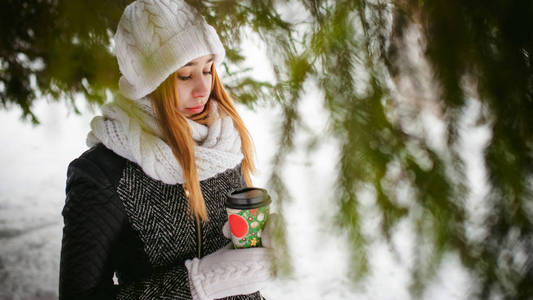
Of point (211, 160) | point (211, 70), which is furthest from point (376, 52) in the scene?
point (211, 70)

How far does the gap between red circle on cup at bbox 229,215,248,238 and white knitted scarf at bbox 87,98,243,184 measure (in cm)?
30

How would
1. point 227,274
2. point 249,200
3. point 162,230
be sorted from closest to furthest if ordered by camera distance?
point 249,200 → point 227,274 → point 162,230

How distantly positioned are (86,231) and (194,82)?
604mm

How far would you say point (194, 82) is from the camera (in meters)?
1.16

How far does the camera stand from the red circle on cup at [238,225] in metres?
0.92

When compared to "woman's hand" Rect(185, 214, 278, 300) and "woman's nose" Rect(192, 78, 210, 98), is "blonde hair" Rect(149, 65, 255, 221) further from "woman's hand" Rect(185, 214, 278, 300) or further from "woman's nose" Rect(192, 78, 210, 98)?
"woman's hand" Rect(185, 214, 278, 300)

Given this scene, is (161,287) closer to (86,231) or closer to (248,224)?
(86,231)

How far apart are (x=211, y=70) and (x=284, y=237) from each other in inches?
39.5

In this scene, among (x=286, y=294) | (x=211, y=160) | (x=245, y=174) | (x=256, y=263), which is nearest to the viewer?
(x=256, y=263)

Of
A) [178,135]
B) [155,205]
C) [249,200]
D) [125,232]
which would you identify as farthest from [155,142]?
[249,200]

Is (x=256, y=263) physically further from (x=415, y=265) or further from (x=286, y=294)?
(x=286, y=294)

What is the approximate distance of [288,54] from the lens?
0.45 m

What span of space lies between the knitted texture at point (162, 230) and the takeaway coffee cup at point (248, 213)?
0.26m

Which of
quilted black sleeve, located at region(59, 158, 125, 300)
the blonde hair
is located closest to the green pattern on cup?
the blonde hair
